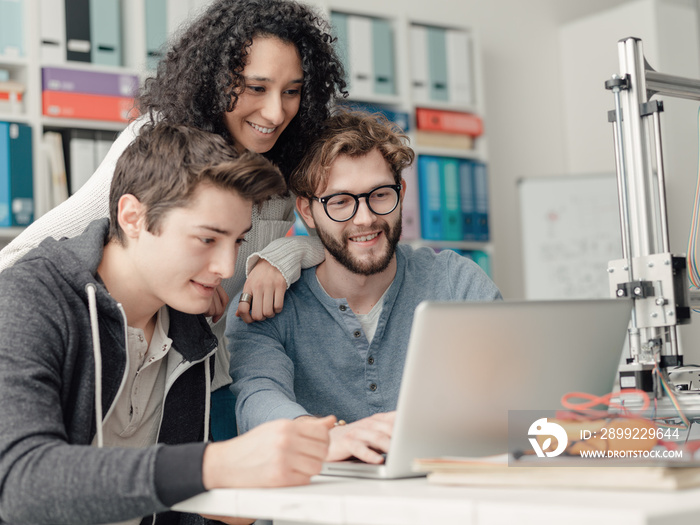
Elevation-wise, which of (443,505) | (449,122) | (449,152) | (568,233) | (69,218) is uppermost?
(449,122)

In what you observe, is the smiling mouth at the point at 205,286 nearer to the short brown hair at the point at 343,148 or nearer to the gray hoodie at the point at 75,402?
the gray hoodie at the point at 75,402

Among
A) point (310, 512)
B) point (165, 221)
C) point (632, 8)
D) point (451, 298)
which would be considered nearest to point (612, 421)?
point (310, 512)

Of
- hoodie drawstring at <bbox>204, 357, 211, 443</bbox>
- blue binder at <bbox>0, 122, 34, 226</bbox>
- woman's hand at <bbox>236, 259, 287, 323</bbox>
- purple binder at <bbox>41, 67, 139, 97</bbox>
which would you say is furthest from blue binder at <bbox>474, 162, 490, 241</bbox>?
hoodie drawstring at <bbox>204, 357, 211, 443</bbox>

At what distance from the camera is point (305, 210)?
5.77 ft

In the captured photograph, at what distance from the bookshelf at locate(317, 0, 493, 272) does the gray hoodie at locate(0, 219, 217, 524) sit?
7.31ft

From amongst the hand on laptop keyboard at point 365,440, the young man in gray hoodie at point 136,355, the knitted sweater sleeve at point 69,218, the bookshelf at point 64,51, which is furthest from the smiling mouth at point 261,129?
the bookshelf at point 64,51

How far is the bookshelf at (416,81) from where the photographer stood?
11.6ft

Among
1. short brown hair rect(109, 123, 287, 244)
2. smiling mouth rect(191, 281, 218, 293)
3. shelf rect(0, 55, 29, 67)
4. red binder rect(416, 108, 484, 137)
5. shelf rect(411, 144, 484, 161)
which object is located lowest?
smiling mouth rect(191, 281, 218, 293)

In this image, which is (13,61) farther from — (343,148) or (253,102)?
(343,148)

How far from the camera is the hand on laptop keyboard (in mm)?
1004

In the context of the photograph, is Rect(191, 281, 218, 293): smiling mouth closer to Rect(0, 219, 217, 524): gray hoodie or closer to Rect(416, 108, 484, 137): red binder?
Rect(0, 219, 217, 524): gray hoodie

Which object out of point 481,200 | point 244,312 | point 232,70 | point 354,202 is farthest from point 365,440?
point 481,200

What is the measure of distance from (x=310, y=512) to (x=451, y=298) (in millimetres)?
955

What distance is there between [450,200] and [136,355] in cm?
254
